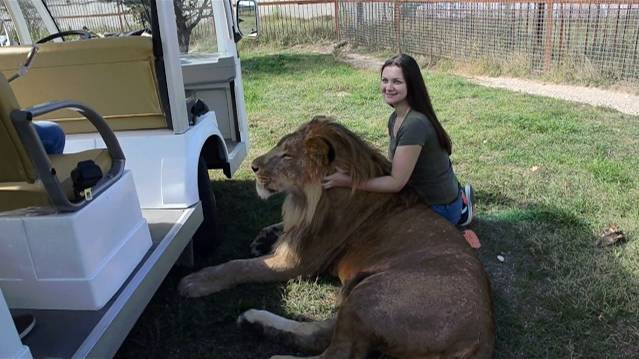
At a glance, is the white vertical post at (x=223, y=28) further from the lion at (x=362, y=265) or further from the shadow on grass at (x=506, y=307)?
the lion at (x=362, y=265)

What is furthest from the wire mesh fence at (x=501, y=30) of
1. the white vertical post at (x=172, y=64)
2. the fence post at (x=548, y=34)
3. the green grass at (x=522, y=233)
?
the green grass at (x=522, y=233)

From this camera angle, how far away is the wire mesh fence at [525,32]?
866 cm

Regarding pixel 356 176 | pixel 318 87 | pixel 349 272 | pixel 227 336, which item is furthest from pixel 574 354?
pixel 318 87

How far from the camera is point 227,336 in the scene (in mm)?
3174

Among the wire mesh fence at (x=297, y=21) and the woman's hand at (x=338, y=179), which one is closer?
the woman's hand at (x=338, y=179)

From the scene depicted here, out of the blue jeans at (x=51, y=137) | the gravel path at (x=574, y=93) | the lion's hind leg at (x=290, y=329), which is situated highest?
the blue jeans at (x=51, y=137)

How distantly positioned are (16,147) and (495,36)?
9.57 meters

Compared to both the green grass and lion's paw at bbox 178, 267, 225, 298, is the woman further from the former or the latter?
lion's paw at bbox 178, 267, 225, 298

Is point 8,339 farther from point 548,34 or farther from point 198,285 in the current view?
point 548,34

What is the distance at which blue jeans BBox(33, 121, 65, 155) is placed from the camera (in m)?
3.12

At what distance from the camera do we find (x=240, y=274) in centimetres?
353

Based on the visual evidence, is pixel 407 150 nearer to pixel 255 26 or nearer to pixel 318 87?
pixel 255 26

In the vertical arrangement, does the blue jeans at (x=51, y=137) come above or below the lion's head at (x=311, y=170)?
above

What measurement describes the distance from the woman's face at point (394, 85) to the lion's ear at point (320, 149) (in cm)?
54
